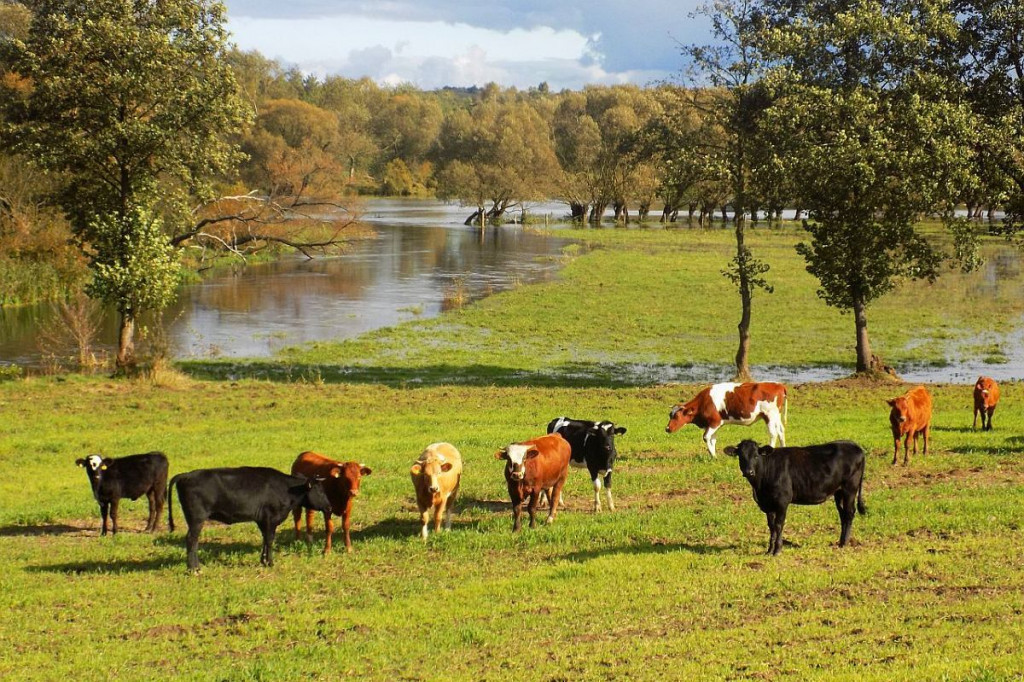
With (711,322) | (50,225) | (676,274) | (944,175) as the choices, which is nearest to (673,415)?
(944,175)

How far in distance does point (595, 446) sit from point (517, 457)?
2.18 metres

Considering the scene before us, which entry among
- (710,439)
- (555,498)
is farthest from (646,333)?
(555,498)

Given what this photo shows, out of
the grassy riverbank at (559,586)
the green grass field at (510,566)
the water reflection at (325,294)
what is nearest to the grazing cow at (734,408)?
the green grass field at (510,566)

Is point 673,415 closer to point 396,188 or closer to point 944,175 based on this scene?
point 944,175

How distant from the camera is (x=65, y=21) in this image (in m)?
30.5

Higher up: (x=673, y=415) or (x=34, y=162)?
(x=34, y=162)

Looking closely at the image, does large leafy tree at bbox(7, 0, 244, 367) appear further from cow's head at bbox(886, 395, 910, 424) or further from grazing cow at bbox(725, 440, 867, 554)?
grazing cow at bbox(725, 440, 867, 554)

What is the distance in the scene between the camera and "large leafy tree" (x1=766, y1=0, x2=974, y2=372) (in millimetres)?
28219

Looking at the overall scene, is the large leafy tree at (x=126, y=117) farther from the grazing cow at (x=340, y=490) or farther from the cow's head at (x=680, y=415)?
the grazing cow at (x=340, y=490)

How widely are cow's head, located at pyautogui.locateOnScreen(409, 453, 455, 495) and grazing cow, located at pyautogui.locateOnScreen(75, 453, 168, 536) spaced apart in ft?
14.0

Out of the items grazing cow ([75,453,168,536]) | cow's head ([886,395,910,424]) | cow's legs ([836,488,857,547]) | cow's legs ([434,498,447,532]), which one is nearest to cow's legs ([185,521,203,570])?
grazing cow ([75,453,168,536])

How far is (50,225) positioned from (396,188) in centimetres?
13027

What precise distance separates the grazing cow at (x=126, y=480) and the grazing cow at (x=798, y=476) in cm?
867

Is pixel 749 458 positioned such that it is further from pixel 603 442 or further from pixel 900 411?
pixel 900 411
